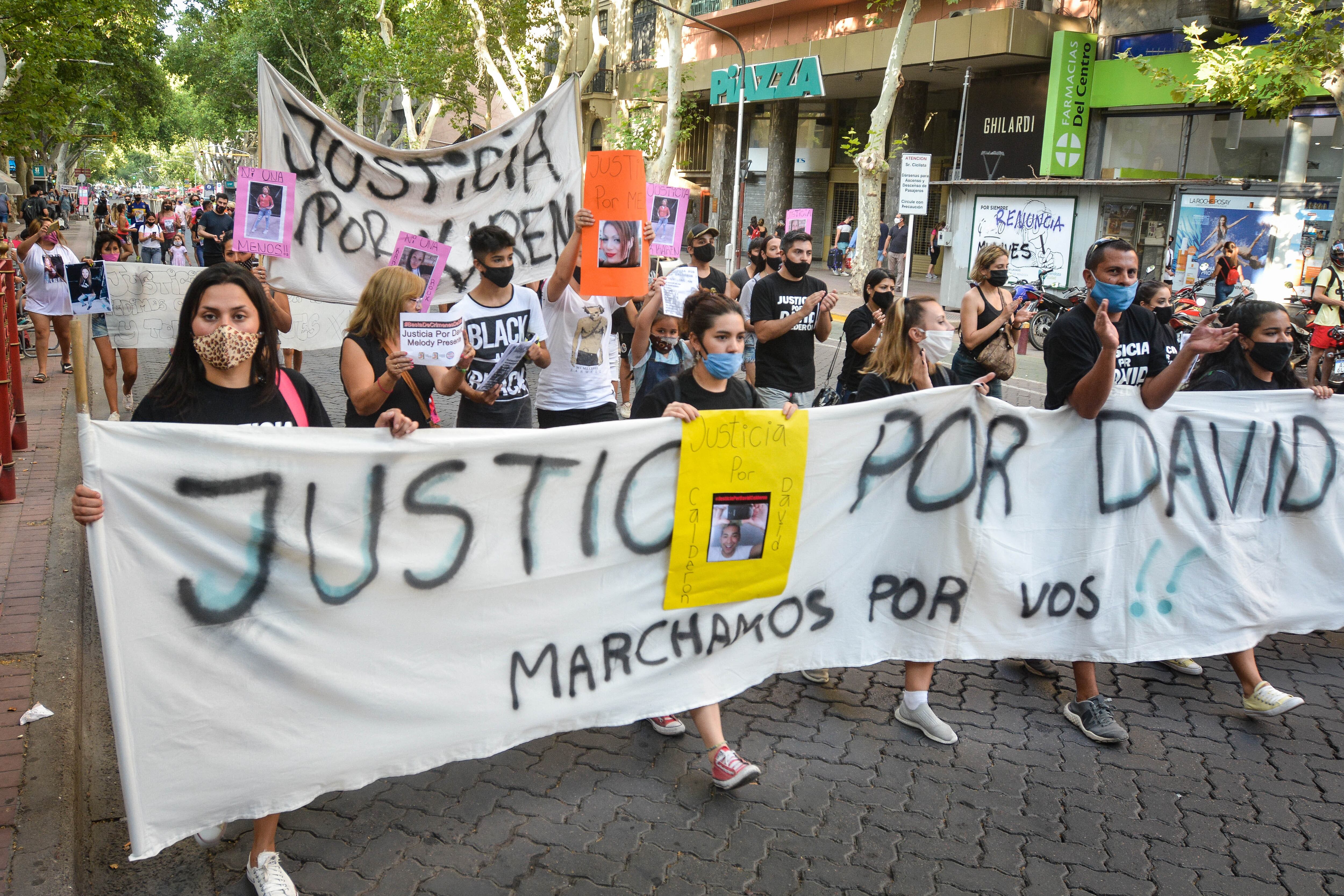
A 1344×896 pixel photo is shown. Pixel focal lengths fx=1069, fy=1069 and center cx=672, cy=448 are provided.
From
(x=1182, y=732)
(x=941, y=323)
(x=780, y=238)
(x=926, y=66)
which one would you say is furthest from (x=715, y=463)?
(x=926, y=66)

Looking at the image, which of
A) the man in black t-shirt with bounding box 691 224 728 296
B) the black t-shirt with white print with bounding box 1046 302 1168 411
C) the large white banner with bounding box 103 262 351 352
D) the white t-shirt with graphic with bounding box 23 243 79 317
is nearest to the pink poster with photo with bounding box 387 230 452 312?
the black t-shirt with white print with bounding box 1046 302 1168 411

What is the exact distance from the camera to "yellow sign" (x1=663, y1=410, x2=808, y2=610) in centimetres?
374

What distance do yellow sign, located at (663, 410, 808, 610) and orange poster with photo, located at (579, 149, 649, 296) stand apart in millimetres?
1548

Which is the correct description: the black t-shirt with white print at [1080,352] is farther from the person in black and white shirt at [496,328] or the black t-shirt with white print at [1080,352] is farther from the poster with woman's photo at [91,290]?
the poster with woman's photo at [91,290]

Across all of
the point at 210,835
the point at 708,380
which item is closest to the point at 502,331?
the point at 708,380

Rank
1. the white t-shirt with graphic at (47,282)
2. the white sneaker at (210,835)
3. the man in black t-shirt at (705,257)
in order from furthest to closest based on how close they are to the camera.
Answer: the white t-shirt with graphic at (47,282)
the man in black t-shirt at (705,257)
the white sneaker at (210,835)

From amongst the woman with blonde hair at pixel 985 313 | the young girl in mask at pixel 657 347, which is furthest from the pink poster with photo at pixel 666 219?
the woman with blonde hair at pixel 985 313

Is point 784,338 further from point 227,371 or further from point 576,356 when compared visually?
point 227,371

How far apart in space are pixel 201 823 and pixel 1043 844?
255cm

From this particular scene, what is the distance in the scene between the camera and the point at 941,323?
15.1 feet

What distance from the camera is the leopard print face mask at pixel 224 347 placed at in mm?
3215

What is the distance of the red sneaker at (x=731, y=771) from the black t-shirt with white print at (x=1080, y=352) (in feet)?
6.36

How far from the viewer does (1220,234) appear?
1794 centimetres

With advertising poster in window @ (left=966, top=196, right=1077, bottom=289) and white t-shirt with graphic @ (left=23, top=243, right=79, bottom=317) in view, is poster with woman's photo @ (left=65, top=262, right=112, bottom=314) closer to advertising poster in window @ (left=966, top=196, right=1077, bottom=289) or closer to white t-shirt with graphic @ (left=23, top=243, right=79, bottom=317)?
white t-shirt with graphic @ (left=23, top=243, right=79, bottom=317)
